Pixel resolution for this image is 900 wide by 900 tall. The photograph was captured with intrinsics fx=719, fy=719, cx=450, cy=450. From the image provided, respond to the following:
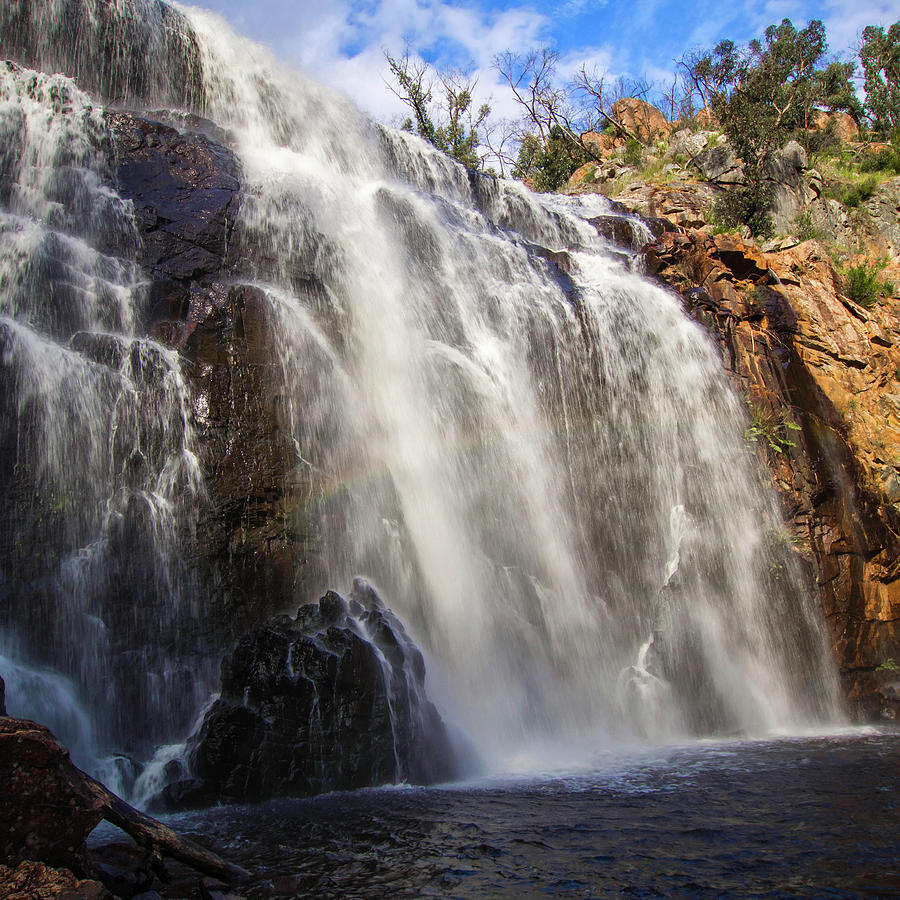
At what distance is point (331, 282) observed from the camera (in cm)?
1325

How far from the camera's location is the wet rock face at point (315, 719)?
800cm

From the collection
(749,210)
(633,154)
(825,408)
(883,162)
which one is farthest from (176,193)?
(883,162)

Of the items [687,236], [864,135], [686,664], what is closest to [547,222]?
[687,236]

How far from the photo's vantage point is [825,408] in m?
16.7

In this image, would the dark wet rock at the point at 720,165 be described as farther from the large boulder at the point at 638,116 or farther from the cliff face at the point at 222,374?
the cliff face at the point at 222,374

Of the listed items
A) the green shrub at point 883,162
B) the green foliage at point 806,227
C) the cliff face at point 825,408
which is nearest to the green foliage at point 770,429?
the cliff face at point 825,408

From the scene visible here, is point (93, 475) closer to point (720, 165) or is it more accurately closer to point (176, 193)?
point (176, 193)

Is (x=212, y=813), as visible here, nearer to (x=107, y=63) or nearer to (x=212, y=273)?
(x=212, y=273)

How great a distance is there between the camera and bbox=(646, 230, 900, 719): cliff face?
46.4 feet

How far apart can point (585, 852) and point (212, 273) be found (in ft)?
32.5

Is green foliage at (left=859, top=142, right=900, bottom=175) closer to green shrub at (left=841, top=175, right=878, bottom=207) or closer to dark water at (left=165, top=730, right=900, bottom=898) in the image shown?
green shrub at (left=841, top=175, right=878, bottom=207)

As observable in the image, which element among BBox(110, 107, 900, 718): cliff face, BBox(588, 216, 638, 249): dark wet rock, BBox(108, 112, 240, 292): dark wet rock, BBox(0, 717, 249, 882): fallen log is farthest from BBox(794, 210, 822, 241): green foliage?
BBox(0, 717, 249, 882): fallen log

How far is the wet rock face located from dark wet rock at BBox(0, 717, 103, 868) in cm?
359

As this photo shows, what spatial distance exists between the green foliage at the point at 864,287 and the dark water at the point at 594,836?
1566 cm
